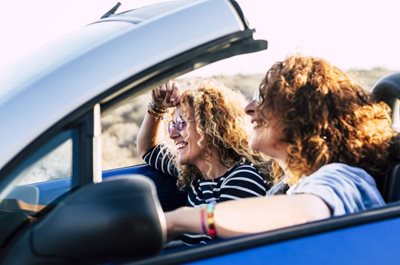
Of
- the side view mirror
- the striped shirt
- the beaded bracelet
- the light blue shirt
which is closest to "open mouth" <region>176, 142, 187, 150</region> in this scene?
the striped shirt

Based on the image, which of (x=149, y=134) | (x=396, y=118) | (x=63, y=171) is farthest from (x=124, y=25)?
(x=149, y=134)

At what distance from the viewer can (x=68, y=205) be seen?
5.52ft

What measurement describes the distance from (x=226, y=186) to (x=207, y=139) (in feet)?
0.96

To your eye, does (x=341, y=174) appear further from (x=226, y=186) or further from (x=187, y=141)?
(x=187, y=141)

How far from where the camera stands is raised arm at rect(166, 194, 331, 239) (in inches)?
80.5

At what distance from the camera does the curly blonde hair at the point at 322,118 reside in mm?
2477

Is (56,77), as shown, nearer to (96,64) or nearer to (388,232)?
(96,64)

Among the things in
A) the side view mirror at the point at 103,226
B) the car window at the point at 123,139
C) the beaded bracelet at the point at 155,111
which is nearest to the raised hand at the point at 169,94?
the beaded bracelet at the point at 155,111

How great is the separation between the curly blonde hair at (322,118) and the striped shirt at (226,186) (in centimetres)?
47

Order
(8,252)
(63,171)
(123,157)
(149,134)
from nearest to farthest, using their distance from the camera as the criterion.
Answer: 1. (8,252)
2. (63,171)
3. (149,134)
4. (123,157)

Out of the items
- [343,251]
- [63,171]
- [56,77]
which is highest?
[56,77]

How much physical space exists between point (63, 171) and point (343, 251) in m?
0.62

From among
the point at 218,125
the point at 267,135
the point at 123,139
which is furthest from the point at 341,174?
the point at 123,139

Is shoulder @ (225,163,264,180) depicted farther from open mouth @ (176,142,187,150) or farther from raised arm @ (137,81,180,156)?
raised arm @ (137,81,180,156)
